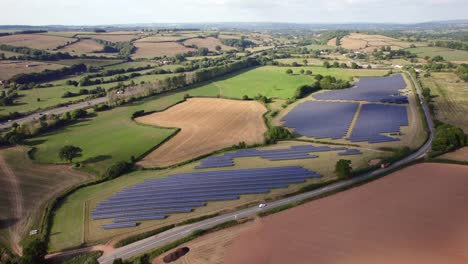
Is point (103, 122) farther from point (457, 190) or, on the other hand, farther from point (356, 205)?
Result: point (457, 190)

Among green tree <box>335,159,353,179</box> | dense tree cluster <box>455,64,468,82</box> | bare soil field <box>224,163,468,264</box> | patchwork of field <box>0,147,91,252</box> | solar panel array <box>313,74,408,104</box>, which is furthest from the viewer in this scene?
dense tree cluster <box>455,64,468,82</box>

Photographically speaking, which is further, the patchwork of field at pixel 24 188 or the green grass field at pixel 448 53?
the green grass field at pixel 448 53

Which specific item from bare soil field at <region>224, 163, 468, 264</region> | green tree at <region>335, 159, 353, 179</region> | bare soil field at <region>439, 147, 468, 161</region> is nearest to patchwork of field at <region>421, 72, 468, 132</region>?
bare soil field at <region>439, 147, 468, 161</region>

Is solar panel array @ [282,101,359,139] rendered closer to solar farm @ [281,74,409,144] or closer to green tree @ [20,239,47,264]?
solar farm @ [281,74,409,144]

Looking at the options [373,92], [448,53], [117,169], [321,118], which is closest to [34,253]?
[117,169]

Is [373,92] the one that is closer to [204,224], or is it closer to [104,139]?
[104,139]

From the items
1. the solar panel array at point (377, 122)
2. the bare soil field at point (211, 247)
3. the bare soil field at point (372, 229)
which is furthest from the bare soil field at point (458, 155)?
the bare soil field at point (211, 247)

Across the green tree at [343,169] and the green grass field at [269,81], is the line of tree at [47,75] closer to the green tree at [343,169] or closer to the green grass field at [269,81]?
the green grass field at [269,81]
